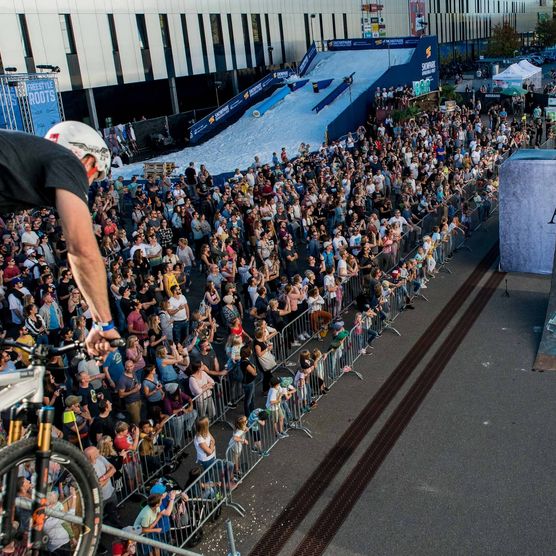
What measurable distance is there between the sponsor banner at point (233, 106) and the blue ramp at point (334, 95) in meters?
6.04

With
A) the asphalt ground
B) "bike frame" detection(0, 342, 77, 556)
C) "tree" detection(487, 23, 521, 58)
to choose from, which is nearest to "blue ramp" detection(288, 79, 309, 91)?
the asphalt ground

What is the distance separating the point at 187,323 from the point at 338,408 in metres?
3.78

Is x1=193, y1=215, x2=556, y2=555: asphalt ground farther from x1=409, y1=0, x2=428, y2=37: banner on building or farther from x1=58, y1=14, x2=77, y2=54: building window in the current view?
x1=409, y1=0, x2=428, y2=37: banner on building

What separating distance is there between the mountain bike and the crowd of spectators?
3.40 feet

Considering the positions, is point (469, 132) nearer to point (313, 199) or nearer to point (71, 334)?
point (313, 199)

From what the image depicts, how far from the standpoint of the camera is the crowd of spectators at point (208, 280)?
10.7 metres

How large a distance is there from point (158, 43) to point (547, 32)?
256 ft

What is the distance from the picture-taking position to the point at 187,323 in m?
Answer: 13.9

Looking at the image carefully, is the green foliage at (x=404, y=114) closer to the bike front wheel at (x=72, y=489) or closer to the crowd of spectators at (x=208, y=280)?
the crowd of spectators at (x=208, y=280)

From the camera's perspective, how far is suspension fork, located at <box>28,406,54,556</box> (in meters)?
2.81

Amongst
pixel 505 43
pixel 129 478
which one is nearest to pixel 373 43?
pixel 129 478

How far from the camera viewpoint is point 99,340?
9.95 feet

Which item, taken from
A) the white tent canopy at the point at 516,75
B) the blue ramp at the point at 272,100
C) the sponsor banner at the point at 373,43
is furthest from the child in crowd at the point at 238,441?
the white tent canopy at the point at 516,75

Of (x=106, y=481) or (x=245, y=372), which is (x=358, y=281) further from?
(x=106, y=481)
